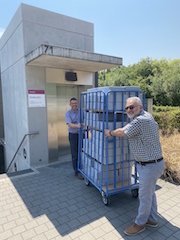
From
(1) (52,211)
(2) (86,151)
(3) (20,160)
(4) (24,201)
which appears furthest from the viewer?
(3) (20,160)

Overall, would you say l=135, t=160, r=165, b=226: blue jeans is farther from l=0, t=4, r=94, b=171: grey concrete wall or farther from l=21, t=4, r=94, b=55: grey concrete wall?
l=21, t=4, r=94, b=55: grey concrete wall

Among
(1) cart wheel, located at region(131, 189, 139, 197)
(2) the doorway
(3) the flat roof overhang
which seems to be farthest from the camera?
(2) the doorway

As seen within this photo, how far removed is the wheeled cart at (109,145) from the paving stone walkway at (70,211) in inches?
13.3

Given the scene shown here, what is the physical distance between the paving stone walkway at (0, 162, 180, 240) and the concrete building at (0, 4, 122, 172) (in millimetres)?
1526

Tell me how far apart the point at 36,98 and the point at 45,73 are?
0.81 m

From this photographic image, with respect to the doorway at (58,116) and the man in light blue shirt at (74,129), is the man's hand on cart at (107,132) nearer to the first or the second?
the man in light blue shirt at (74,129)

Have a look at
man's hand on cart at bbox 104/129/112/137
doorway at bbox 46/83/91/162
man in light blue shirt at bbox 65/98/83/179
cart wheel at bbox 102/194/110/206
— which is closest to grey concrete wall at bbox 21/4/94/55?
doorway at bbox 46/83/91/162

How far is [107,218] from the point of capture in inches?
124

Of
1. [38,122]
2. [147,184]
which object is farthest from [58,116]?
[147,184]

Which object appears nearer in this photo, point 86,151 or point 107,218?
point 107,218

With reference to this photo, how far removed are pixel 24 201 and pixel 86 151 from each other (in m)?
1.60

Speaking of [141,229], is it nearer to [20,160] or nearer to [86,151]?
[86,151]

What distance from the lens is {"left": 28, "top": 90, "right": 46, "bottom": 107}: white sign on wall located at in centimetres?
544

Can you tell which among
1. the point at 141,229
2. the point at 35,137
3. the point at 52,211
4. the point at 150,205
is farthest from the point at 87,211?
the point at 35,137
